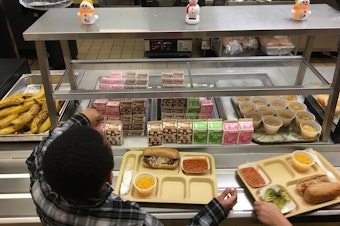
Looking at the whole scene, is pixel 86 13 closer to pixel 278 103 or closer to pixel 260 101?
pixel 260 101

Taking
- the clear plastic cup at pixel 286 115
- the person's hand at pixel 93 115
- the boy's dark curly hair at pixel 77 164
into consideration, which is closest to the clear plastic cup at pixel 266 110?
the clear plastic cup at pixel 286 115

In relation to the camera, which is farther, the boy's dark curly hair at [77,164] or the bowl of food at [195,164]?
the bowl of food at [195,164]

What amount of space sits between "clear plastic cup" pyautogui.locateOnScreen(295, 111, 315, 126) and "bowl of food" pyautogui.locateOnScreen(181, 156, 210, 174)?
69 centimetres

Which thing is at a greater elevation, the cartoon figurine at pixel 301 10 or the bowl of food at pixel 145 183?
the cartoon figurine at pixel 301 10

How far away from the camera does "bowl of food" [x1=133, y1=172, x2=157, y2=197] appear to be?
5.16 feet

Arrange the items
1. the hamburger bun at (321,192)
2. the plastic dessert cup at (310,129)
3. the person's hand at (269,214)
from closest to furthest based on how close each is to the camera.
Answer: the person's hand at (269,214), the hamburger bun at (321,192), the plastic dessert cup at (310,129)

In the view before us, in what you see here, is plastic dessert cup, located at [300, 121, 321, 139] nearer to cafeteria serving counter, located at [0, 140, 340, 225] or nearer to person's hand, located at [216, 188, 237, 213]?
cafeteria serving counter, located at [0, 140, 340, 225]

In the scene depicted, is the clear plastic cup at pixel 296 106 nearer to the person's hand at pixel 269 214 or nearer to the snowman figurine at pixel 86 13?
the person's hand at pixel 269 214

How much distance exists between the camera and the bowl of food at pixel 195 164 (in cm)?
171

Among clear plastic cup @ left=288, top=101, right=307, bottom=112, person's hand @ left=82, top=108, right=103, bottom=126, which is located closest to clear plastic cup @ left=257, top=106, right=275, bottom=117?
clear plastic cup @ left=288, top=101, right=307, bottom=112

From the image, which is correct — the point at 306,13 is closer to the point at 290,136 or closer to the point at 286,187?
the point at 290,136

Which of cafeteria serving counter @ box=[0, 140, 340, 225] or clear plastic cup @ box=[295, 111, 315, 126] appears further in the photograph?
clear plastic cup @ box=[295, 111, 315, 126]

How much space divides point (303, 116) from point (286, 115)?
0.11 m

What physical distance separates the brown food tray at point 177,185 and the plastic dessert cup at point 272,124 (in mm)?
420
